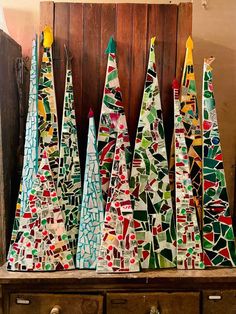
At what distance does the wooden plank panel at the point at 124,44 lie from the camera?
151 cm

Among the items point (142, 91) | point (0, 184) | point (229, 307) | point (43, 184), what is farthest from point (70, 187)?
point (229, 307)

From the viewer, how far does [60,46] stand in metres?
1.51

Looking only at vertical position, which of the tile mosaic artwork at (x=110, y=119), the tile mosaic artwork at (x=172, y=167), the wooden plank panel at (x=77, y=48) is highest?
the wooden plank panel at (x=77, y=48)

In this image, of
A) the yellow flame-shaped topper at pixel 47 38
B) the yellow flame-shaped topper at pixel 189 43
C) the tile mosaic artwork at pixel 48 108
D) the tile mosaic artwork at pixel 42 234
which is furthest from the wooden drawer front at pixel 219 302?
the yellow flame-shaped topper at pixel 47 38

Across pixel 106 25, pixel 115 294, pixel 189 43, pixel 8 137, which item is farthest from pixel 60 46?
pixel 115 294

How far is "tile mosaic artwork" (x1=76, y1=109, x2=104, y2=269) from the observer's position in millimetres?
1363

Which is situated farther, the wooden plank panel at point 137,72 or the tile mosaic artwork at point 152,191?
the wooden plank panel at point 137,72

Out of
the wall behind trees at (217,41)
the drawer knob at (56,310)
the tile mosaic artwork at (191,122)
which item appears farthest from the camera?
the wall behind trees at (217,41)

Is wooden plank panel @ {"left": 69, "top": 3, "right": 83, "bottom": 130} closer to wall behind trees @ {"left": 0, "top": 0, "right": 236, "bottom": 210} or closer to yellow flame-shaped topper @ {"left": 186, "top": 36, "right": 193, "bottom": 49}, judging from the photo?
wall behind trees @ {"left": 0, "top": 0, "right": 236, "bottom": 210}

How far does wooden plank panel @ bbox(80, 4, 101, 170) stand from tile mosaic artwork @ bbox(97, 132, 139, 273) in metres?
0.26

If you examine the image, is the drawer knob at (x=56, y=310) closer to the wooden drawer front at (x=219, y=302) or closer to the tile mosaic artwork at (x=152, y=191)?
the tile mosaic artwork at (x=152, y=191)

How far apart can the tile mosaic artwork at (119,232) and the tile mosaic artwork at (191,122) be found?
31 centimetres

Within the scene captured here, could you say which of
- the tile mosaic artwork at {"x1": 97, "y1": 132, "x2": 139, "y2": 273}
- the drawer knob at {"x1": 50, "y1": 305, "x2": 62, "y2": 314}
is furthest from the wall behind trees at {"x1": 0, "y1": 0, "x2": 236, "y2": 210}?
the drawer knob at {"x1": 50, "y1": 305, "x2": 62, "y2": 314}

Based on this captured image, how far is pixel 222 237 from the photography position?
1.41 metres
